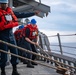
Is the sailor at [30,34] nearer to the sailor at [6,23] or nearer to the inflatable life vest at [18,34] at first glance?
the inflatable life vest at [18,34]

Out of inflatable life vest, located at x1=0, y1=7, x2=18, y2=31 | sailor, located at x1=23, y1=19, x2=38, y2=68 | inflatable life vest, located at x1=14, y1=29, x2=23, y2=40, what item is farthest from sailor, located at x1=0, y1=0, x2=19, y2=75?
inflatable life vest, located at x1=14, y1=29, x2=23, y2=40

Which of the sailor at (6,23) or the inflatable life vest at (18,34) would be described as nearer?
the sailor at (6,23)

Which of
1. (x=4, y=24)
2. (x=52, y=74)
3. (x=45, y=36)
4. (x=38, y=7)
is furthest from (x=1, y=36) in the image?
(x=38, y=7)

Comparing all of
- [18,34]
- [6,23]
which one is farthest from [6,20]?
[18,34]

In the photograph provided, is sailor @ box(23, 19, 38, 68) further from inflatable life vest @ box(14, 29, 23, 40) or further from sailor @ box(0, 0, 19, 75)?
sailor @ box(0, 0, 19, 75)

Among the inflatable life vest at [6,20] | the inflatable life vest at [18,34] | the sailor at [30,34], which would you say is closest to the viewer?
the inflatable life vest at [6,20]

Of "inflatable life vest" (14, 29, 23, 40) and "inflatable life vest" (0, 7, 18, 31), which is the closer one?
"inflatable life vest" (0, 7, 18, 31)

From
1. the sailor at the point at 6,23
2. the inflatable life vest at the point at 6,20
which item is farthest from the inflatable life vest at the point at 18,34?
the inflatable life vest at the point at 6,20

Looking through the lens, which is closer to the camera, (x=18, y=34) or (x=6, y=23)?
(x=6, y=23)

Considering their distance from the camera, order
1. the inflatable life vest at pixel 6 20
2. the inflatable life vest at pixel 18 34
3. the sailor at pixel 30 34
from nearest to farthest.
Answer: the inflatable life vest at pixel 6 20
the sailor at pixel 30 34
the inflatable life vest at pixel 18 34

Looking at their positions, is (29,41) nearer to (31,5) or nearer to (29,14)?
(29,14)

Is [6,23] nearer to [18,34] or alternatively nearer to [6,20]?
[6,20]

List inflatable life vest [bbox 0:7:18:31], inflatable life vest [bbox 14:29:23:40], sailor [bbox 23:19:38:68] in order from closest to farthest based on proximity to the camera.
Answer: inflatable life vest [bbox 0:7:18:31]
sailor [bbox 23:19:38:68]
inflatable life vest [bbox 14:29:23:40]

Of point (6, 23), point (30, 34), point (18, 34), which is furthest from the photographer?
point (18, 34)
